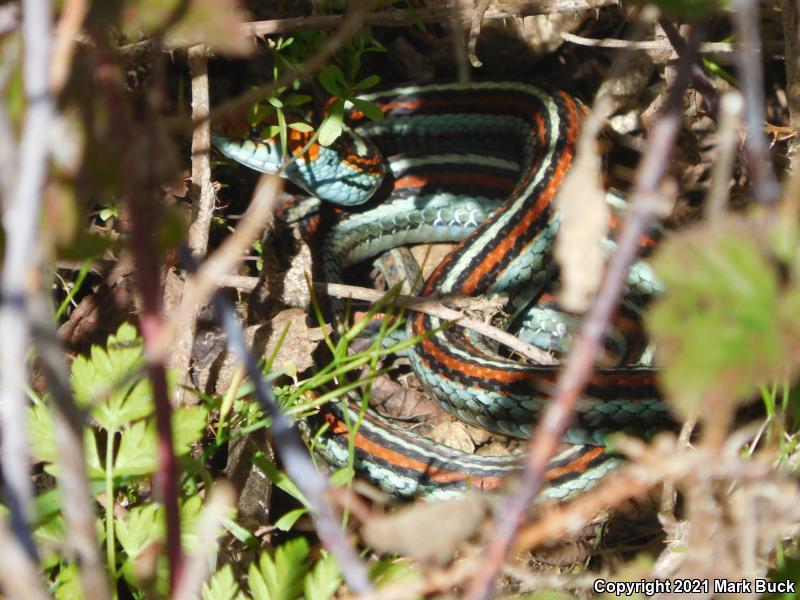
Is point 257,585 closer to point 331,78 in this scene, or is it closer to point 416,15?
point 331,78

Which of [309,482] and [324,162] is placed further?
[324,162]

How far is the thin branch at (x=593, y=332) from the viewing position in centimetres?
68

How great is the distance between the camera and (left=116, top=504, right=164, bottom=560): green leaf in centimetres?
Result: 145

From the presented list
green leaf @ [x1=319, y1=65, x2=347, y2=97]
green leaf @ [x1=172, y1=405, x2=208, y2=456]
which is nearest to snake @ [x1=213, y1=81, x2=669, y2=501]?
green leaf @ [x1=319, y1=65, x2=347, y2=97]

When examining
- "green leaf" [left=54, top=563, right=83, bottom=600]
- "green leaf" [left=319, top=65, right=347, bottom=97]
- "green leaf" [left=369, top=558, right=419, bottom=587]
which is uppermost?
"green leaf" [left=319, top=65, right=347, bottom=97]

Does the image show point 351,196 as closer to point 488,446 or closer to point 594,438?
point 488,446

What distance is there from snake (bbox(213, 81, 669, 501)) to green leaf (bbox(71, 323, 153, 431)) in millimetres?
698

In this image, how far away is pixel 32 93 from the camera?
2.25ft

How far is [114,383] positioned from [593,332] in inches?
39.3

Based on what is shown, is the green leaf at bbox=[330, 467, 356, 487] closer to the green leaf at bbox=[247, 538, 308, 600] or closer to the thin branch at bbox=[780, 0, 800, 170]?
the green leaf at bbox=[247, 538, 308, 600]

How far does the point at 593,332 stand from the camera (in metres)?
0.68

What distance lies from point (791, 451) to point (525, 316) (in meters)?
1.54

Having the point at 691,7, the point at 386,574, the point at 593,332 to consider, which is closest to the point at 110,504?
the point at 386,574

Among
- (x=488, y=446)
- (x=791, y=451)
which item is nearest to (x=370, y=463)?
(x=488, y=446)
